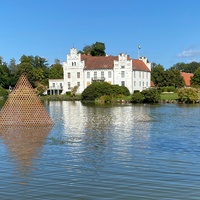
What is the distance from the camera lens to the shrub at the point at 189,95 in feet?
256

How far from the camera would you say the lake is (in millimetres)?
12570

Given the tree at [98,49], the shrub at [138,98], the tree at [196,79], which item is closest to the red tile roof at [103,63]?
the tree at [98,49]

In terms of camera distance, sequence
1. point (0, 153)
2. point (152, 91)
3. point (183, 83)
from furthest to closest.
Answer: point (183, 83)
point (152, 91)
point (0, 153)

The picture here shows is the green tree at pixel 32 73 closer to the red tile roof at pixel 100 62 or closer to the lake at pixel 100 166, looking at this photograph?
the red tile roof at pixel 100 62

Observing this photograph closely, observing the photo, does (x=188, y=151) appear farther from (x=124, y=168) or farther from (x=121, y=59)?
(x=121, y=59)

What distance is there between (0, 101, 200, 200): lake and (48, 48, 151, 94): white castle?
77643 millimetres

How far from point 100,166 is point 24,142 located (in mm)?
7922

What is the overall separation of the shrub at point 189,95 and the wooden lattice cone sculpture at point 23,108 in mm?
48639

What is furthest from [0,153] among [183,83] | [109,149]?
[183,83]

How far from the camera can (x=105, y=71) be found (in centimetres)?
10556

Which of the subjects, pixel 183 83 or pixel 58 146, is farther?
pixel 183 83

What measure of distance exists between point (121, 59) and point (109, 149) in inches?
3328

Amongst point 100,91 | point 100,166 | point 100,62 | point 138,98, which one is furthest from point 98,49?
point 100,166

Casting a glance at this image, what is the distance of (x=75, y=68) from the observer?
107688mm
